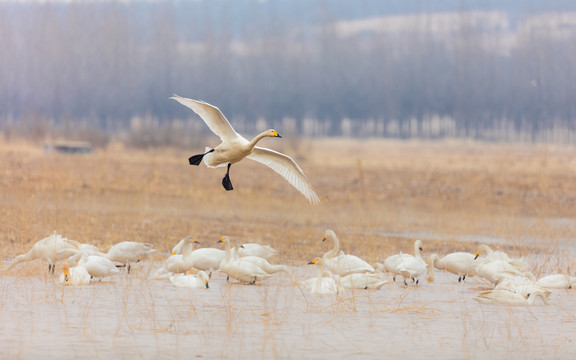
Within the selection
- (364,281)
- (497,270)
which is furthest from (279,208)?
(497,270)

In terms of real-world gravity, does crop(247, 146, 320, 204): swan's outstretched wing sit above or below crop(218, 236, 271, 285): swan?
above

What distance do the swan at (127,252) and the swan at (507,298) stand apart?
14.9ft

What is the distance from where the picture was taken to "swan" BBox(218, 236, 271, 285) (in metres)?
11.5

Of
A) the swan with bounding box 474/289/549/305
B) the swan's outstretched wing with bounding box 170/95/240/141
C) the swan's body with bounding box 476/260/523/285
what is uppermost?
the swan's outstretched wing with bounding box 170/95/240/141

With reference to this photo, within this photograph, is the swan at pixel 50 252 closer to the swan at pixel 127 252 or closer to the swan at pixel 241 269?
the swan at pixel 127 252

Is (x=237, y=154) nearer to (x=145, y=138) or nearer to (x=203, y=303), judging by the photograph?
(x=203, y=303)

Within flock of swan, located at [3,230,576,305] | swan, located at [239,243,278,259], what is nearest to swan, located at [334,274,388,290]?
flock of swan, located at [3,230,576,305]

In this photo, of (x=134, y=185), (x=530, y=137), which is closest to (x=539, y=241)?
(x=134, y=185)

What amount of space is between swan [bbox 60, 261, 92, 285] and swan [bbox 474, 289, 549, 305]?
15.9 feet

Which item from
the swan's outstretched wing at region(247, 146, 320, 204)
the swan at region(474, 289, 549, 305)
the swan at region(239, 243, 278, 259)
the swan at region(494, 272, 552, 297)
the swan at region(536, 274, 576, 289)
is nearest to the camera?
the swan at region(474, 289, 549, 305)

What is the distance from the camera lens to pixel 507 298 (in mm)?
10391

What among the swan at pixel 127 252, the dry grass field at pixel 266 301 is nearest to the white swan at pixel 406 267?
the dry grass field at pixel 266 301

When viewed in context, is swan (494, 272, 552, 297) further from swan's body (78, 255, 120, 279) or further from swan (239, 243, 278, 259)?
swan's body (78, 255, 120, 279)

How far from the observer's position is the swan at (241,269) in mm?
11461
